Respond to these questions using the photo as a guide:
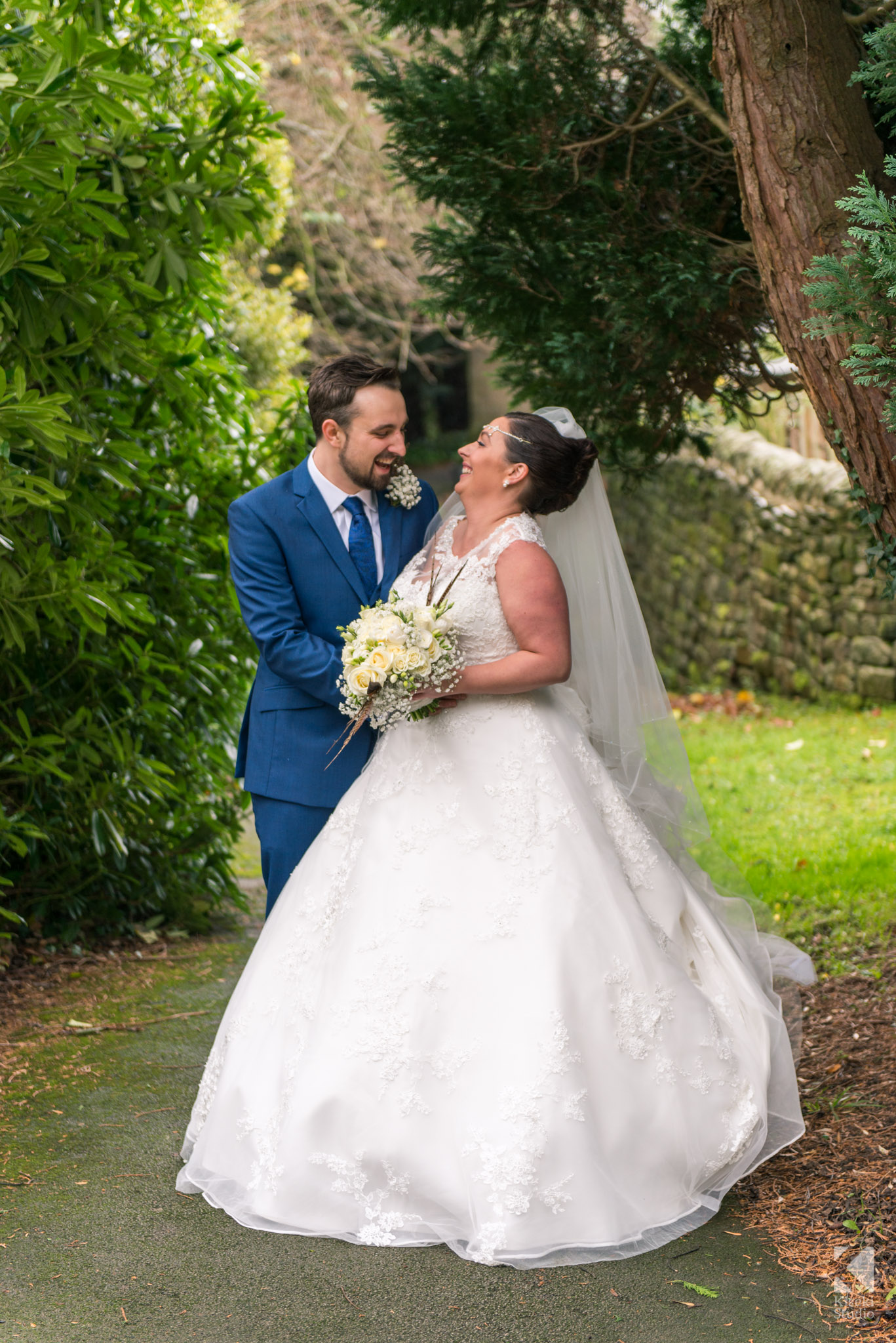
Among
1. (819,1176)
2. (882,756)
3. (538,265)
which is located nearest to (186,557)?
(538,265)

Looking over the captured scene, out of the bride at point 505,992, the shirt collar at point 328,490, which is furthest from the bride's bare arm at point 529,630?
the shirt collar at point 328,490

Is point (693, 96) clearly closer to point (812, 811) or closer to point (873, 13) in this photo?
point (873, 13)

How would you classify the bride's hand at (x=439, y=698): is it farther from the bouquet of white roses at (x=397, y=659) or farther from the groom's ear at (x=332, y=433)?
the groom's ear at (x=332, y=433)

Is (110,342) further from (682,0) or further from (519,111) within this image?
(682,0)

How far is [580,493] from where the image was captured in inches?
137

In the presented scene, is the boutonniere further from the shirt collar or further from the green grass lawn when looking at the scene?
the green grass lawn

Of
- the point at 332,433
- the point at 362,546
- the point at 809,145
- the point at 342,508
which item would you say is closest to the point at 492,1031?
the point at 362,546

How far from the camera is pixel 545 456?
128 inches

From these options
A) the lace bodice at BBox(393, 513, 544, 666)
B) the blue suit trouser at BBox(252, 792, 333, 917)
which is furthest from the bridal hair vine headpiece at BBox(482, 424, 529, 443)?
the blue suit trouser at BBox(252, 792, 333, 917)

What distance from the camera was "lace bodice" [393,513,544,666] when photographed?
3.18m

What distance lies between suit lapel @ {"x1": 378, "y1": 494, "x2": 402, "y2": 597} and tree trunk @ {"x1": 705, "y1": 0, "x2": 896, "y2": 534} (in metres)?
1.25

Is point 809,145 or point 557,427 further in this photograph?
point 557,427

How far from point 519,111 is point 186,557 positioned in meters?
2.11

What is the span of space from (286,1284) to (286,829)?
1294 millimetres
